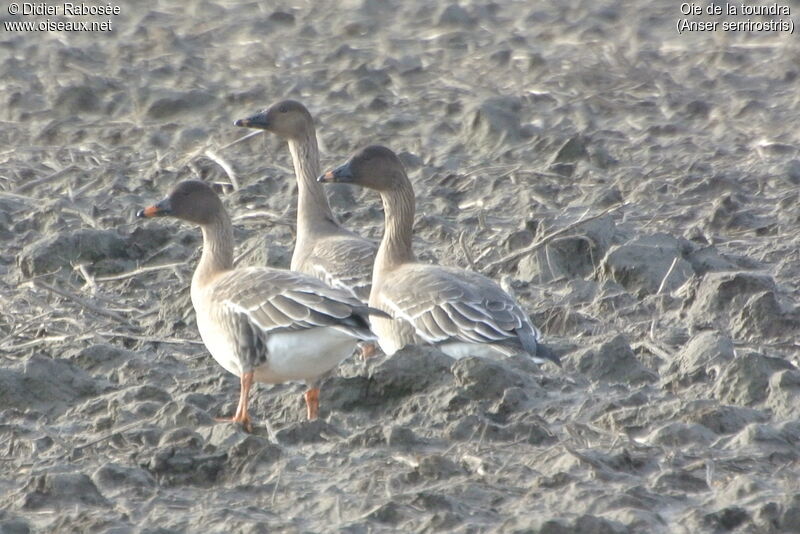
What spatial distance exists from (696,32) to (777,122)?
10.7ft

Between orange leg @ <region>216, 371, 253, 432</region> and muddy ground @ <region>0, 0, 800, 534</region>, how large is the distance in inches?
4.8

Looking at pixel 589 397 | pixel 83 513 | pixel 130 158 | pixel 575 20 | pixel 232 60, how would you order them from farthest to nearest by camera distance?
pixel 575 20
pixel 232 60
pixel 130 158
pixel 589 397
pixel 83 513

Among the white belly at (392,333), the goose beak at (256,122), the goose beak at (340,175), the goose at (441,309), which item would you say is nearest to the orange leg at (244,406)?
the white belly at (392,333)

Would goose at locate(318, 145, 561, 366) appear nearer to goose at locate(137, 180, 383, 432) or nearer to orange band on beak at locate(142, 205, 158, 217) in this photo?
goose at locate(137, 180, 383, 432)

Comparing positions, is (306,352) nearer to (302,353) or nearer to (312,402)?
(302,353)

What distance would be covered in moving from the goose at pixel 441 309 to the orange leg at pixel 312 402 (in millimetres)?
917

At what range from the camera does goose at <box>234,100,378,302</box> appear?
9.95m

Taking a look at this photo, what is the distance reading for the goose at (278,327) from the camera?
7.93 m

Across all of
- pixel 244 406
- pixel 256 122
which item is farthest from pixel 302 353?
pixel 256 122

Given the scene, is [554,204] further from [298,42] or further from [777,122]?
[298,42]

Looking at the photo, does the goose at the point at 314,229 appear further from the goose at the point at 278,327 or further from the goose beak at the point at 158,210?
the goose at the point at 278,327

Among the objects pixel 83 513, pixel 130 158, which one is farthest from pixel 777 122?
pixel 83 513

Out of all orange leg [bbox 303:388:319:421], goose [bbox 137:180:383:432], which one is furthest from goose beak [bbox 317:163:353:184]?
orange leg [bbox 303:388:319:421]

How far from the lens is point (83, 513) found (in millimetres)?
6391
